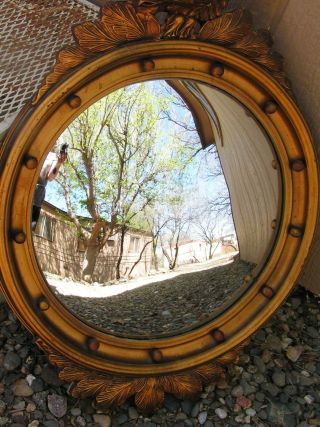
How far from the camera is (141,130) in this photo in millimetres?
1415

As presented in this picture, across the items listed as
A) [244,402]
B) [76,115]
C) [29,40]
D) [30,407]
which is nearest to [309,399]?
[244,402]

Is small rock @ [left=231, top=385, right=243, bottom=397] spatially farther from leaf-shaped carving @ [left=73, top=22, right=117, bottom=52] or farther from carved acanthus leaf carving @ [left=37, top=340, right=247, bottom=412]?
leaf-shaped carving @ [left=73, top=22, right=117, bottom=52]

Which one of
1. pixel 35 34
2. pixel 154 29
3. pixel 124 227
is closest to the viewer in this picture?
pixel 154 29

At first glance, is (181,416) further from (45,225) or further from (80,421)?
A: (45,225)

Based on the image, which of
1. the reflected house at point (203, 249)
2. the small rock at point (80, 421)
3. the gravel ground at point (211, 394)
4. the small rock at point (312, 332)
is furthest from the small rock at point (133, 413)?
the small rock at point (312, 332)

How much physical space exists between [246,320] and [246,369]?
0.56 ft

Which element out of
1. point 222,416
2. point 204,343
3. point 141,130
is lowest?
point 222,416

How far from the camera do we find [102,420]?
1.39 meters

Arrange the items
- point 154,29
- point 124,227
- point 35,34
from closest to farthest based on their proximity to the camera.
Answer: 1. point 154,29
2. point 124,227
3. point 35,34

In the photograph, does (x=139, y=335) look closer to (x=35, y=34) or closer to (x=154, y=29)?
(x=154, y=29)

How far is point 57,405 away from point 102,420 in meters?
0.10

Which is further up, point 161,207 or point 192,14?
point 192,14

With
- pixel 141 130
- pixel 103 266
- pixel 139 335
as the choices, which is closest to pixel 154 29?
pixel 141 130

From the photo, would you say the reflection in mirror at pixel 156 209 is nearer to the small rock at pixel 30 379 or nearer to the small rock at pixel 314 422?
the small rock at pixel 30 379
